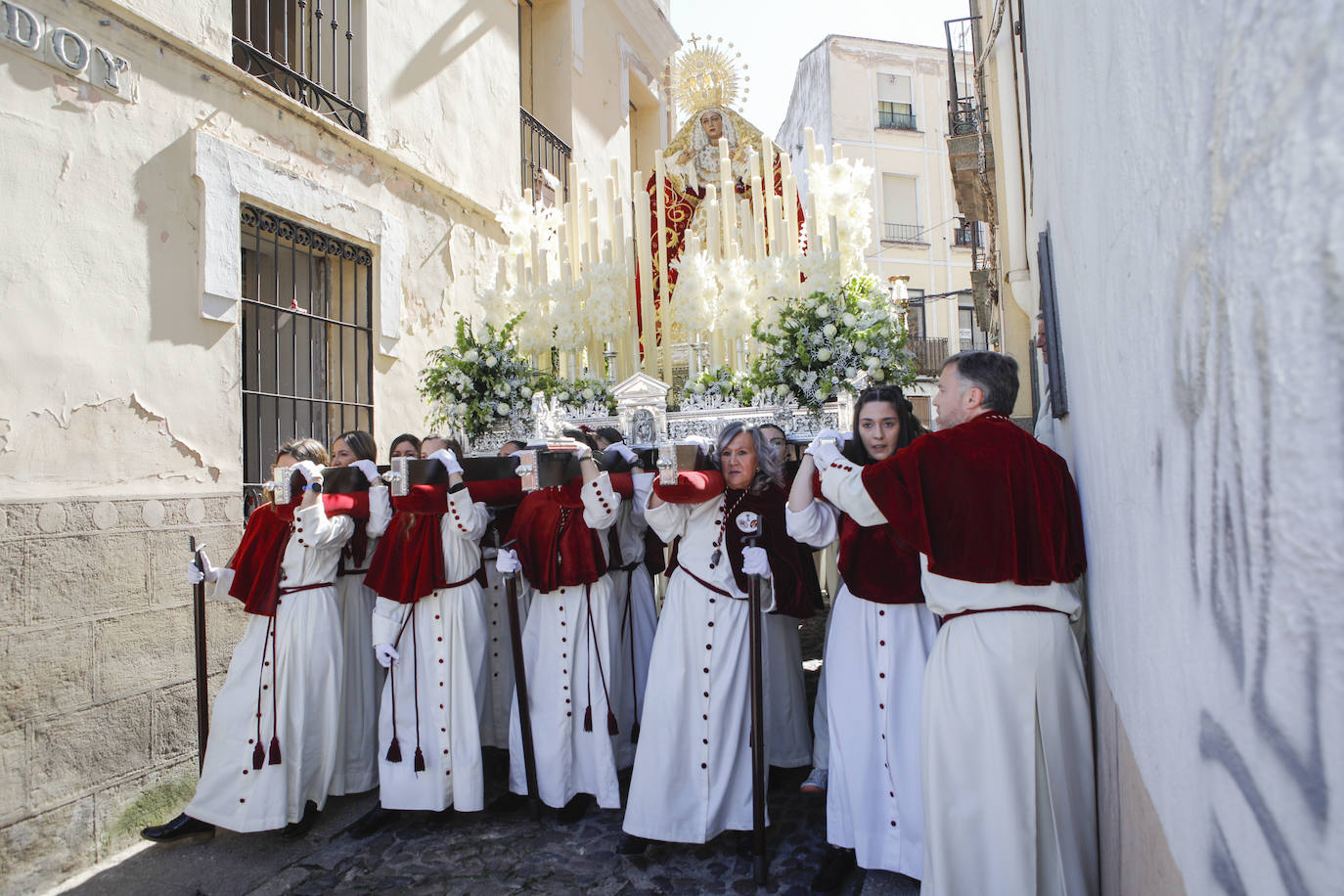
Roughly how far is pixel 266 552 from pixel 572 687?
1724 millimetres

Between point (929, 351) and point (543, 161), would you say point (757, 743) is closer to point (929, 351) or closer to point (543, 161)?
point (543, 161)

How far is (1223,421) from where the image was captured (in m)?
0.81

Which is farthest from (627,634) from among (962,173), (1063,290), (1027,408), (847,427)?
(962,173)

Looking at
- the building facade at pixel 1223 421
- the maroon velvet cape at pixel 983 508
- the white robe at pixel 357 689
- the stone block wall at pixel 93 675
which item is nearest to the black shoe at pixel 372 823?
the white robe at pixel 357 689

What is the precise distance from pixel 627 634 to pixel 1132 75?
3.98 m

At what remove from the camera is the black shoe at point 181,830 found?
4.17 meters

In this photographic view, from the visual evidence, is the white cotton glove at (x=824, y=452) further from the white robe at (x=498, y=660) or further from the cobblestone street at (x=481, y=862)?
the white robe at (x=498, y=660)

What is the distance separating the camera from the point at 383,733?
4.26 metres

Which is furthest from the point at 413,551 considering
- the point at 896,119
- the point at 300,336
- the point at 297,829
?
the point at 896,119

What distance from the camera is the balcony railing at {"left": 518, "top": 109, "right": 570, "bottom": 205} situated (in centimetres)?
966

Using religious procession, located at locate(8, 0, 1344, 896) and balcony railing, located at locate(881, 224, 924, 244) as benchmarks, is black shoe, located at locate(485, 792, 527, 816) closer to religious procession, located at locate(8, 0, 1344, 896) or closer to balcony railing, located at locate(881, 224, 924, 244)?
religious procession, located at locate(8, 0, 1344, 896)

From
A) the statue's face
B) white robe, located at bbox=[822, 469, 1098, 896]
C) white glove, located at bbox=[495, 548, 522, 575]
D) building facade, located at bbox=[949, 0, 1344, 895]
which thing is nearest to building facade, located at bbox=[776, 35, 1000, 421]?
the statue's face

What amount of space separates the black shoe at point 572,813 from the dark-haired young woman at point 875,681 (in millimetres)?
1351

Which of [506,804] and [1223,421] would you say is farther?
[506,804]
